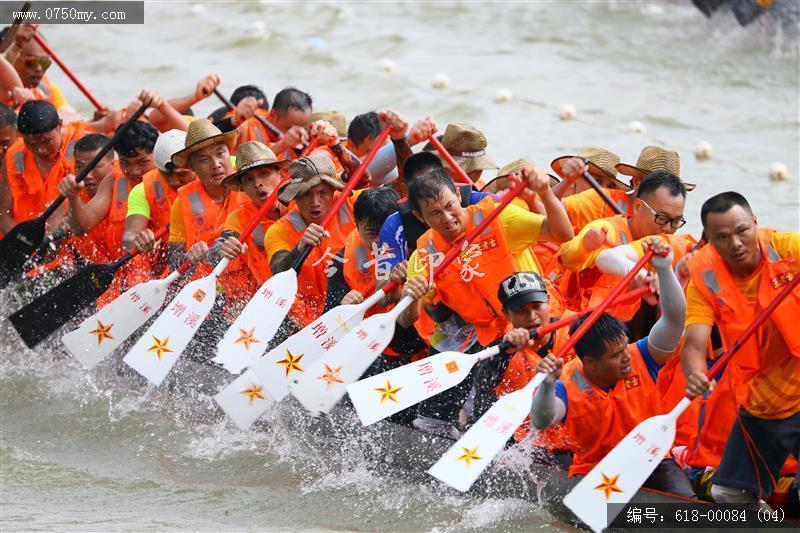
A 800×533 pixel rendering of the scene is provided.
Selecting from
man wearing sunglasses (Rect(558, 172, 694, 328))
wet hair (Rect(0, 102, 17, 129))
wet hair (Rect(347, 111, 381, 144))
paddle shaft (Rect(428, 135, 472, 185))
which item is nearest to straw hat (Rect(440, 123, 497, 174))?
paddle shaft (Rect(428, 135, 472, 185))

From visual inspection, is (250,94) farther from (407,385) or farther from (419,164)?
(407,385)

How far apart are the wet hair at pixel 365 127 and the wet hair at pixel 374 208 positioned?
131 centimetres

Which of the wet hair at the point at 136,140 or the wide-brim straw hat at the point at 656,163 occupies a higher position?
the wide-brim straw hat at the point at 656,163

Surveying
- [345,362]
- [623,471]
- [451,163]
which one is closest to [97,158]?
[451,163]

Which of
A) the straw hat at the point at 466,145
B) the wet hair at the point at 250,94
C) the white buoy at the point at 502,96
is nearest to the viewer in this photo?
the straw hat at the point at 466,145

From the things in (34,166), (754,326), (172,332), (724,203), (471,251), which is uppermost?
(724,203)

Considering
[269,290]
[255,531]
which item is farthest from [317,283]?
[255,531]

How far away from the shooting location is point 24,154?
Answer: 6809 millimetres

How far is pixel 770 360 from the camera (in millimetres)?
3705

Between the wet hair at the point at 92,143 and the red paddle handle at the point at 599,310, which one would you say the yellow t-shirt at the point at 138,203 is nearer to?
the wet hair at the point at 92,143

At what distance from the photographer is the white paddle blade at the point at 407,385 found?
164 inches

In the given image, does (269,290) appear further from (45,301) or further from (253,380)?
(45,301)

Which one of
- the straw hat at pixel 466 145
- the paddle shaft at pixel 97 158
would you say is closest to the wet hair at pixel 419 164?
the straw hat at pixel 466 145

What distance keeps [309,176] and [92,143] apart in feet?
6.55
